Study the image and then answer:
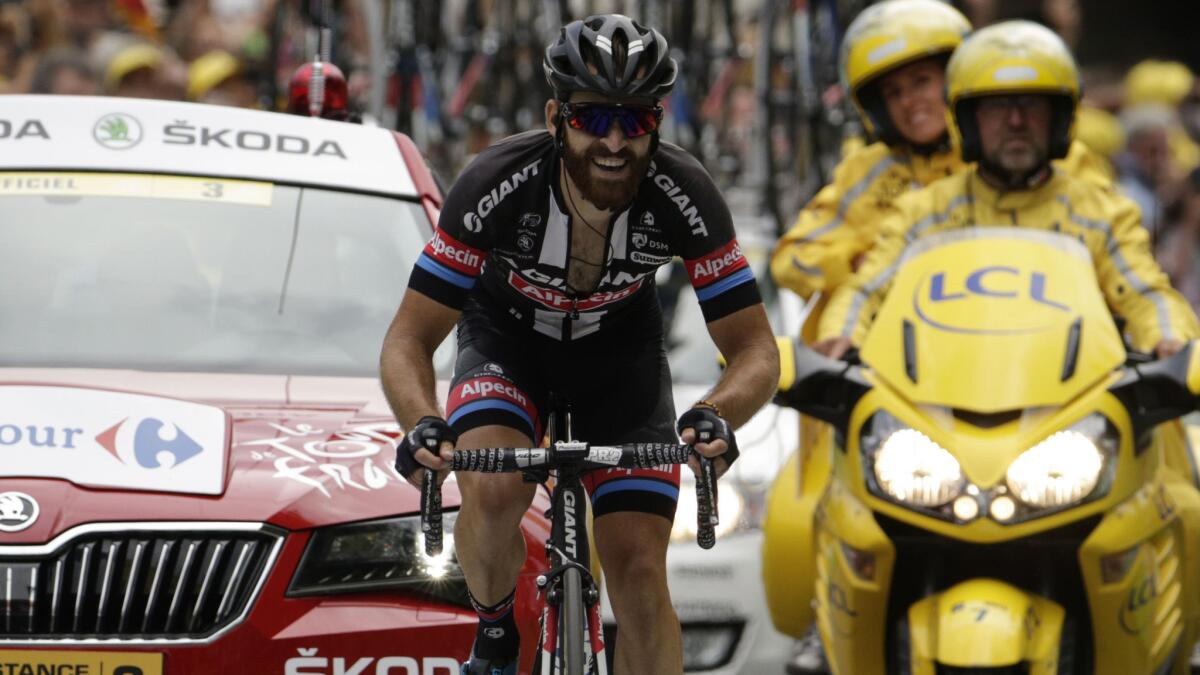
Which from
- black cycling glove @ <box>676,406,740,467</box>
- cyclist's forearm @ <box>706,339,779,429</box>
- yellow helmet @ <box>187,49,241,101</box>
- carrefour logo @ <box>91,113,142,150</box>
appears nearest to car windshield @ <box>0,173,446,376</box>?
carrefour logo @ <box>91,113,142,150</box>

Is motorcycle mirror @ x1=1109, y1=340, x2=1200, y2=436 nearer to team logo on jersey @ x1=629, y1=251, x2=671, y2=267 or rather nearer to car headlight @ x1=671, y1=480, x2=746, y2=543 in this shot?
team logo on jersey @ x1=629, y1=251, x2=671, y2=267

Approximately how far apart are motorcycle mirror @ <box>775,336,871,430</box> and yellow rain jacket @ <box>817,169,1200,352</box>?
0.54 metres

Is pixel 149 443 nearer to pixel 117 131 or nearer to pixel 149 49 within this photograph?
pixel 117 131

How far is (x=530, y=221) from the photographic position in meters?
5.11

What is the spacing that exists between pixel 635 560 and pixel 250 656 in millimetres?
837

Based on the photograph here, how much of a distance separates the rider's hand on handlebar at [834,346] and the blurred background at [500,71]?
4.41 meters

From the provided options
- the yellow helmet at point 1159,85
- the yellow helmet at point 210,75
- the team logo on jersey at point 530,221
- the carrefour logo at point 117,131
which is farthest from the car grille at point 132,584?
the yellow helmet at point 1159,85

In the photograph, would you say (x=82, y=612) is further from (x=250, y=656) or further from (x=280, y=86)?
(x=280, y=86)

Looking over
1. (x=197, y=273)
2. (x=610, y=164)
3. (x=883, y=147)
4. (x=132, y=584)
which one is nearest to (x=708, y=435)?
(x=610, y=164)

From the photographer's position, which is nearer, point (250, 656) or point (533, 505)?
point (250, 656)

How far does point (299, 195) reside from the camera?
6746mm

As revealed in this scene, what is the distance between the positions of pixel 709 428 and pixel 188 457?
1.29 meters

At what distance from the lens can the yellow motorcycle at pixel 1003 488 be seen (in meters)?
5.79

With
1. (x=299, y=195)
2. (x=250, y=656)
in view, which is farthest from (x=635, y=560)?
(x=299, y=195)
